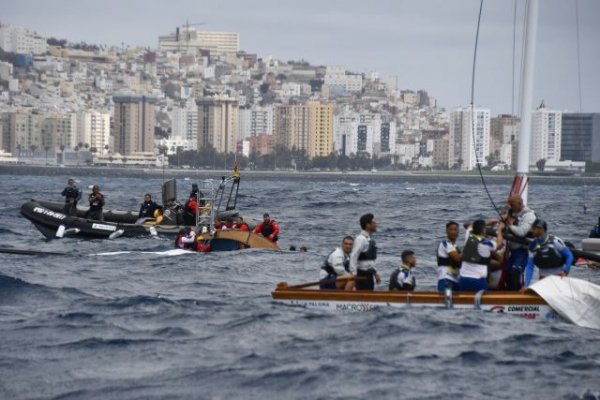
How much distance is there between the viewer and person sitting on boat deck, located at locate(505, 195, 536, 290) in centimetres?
1806

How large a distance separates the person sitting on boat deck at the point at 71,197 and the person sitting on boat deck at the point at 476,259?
17.6 m

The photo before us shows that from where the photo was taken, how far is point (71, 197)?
34125 millimetres

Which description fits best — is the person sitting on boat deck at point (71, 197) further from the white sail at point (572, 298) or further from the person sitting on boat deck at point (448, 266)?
the white sail at point (572, 298)

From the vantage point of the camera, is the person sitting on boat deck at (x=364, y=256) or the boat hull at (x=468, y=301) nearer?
the boat hull at (x=468, y=301)

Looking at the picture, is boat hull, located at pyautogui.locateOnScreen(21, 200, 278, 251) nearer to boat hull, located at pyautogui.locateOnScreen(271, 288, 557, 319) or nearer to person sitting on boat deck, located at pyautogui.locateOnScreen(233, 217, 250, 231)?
person sitting on boat deck, located at pyautogui.locateOnScreen(233, 217, 250, 231)

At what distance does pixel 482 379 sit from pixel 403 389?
975 millimetres

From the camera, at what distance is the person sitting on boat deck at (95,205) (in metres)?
34.2

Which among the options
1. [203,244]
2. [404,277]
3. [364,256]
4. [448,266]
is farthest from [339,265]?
[203,244]

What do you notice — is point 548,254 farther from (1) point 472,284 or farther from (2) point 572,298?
(1) point 472,284

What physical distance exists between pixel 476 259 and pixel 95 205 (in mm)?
18270

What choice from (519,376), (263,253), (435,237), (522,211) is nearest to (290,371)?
(519,376)

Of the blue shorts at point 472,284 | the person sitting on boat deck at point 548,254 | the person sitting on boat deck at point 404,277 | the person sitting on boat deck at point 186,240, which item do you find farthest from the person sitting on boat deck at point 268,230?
the person sitting on boat deck at point 548,254

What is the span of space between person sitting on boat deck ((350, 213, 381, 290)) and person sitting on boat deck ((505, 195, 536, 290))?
1853mm

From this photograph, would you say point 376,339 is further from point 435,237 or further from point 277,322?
point 435,237
